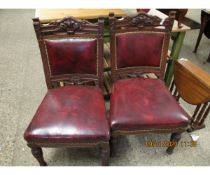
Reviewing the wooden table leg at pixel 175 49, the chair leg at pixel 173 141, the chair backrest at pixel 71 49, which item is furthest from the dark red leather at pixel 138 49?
the chair leg at pixel 173 141

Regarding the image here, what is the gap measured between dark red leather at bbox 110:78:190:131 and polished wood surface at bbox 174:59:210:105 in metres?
0.27

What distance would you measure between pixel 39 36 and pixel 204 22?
6.70 feet

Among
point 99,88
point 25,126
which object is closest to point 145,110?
point 99,88

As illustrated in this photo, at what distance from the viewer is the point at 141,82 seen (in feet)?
4.50

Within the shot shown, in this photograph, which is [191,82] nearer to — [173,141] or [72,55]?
[173,141]

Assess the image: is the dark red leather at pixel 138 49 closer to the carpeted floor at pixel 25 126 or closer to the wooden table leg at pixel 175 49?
the wooden table leg at pixel 175 49

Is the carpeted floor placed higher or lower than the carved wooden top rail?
lower

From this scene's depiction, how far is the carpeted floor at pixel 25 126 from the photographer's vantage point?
56.1 inches

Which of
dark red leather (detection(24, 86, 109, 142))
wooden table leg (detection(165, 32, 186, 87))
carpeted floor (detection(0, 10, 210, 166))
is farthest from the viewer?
wooden table leg (detection(165, 32, 186, 87))

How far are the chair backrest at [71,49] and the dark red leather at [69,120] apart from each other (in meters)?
0.15

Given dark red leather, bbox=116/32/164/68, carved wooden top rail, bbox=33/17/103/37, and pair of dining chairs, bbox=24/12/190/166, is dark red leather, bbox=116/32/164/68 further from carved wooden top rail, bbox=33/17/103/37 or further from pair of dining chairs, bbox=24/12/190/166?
carved wooden top rail, bbox=33/17/103/37

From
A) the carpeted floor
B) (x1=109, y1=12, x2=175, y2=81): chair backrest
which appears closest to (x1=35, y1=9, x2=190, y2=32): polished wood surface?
(x1=109, y1=12, x2=175, y2=81): chair backrest

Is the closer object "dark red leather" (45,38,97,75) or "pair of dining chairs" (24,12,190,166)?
"pair of dining chairs" (24,12,190,166)

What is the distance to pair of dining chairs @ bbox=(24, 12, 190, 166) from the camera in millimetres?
1106
